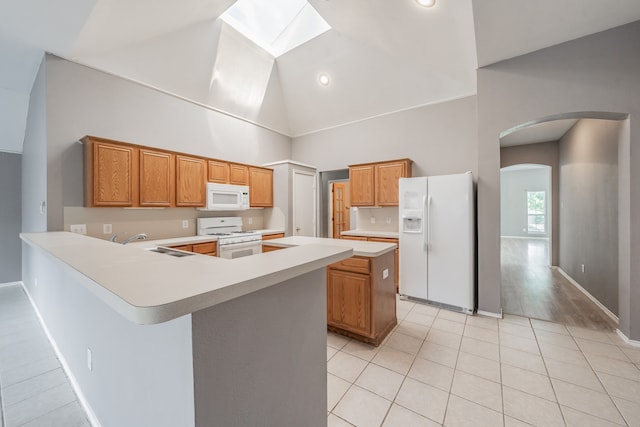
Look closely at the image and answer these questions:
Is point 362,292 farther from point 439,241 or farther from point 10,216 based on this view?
point 10,216

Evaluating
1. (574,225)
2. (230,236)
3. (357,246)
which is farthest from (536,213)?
(230,236)

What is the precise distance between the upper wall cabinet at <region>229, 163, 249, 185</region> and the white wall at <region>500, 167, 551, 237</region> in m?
9.71

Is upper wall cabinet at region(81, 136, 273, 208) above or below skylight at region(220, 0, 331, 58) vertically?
below

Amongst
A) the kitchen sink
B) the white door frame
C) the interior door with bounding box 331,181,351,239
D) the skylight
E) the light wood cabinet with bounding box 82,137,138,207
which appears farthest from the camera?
the interior door with bounding box 331,181,351,239

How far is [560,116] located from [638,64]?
642 millimetres

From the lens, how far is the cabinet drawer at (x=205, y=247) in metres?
3.54

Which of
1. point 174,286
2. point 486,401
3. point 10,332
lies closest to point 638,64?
point 486,401

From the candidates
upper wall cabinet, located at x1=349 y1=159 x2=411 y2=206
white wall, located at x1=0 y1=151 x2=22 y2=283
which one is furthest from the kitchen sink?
white wall, located at x1=0 y1=151 x2=22 y2=283

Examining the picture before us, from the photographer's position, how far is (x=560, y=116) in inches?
107

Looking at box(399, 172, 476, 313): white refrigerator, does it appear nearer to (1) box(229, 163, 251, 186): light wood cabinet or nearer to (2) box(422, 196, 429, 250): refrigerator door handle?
(2) box(422, 196, 429, 250): refrigerator door handle

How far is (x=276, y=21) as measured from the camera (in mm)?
4082

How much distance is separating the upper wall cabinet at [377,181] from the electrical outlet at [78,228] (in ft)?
12.5

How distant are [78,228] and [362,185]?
402 centimetres

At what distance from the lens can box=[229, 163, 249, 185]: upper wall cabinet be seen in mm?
4336
